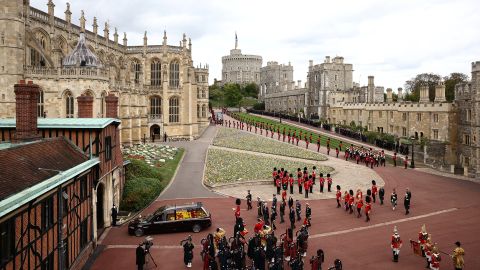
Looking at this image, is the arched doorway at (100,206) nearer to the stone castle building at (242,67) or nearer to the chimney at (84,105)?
the chimney at (84,105)

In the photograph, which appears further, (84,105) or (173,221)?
(84,105)

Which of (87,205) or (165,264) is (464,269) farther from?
(87,205)

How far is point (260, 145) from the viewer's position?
4606cm

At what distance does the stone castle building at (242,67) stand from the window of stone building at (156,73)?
98.4m

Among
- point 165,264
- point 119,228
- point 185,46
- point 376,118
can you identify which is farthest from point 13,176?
point 376,118

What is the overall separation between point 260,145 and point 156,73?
19.7m

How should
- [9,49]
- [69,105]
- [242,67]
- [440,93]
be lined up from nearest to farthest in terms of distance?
[9,49] < [69,105] < [440,93] < [242,67]

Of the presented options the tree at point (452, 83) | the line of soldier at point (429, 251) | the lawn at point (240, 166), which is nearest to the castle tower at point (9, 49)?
the lawn at point (240, 166)

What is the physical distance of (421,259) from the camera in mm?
15320

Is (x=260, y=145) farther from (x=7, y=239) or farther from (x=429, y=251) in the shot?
(x=7, y=239)

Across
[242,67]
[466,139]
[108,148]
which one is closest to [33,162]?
[108,148]

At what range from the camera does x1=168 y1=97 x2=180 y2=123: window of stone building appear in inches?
2173

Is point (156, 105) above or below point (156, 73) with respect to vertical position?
below

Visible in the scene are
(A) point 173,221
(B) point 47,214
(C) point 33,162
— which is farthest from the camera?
(A) point 173,221
